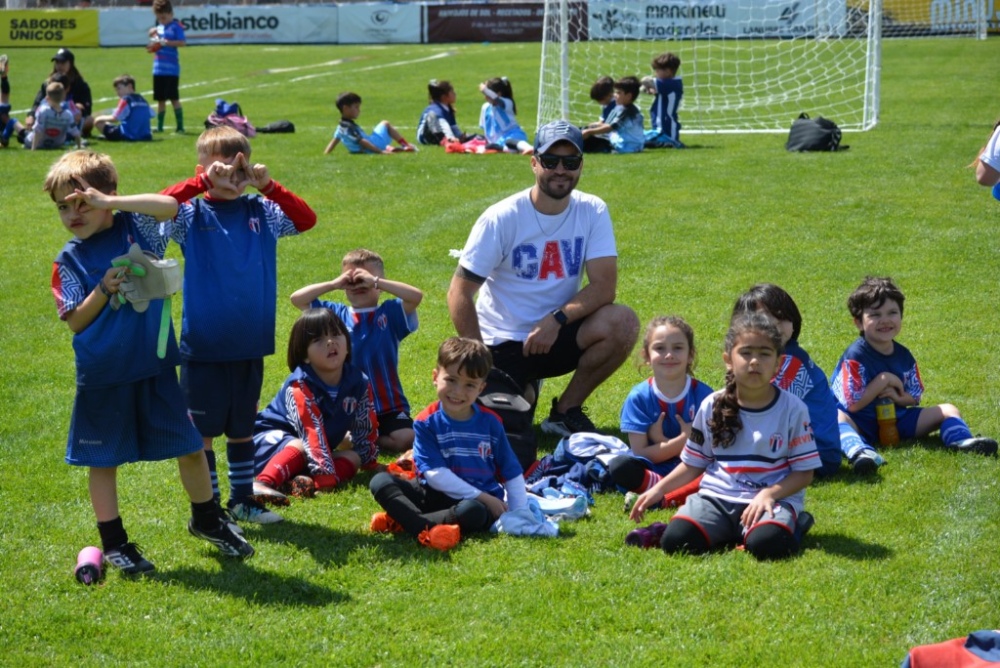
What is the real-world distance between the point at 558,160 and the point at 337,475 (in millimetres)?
2059

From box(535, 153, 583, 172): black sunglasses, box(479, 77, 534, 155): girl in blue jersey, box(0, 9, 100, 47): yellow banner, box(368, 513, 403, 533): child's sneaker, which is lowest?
box(368, 513, 403, 533): child's sneaker

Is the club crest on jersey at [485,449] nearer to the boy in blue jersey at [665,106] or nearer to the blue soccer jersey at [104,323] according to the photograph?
the blue soccer jersey at [104,323]

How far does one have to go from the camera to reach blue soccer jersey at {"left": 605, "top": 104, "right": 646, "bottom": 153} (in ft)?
54.3

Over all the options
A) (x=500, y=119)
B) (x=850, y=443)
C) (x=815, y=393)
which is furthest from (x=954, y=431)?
(x=500, y=119)

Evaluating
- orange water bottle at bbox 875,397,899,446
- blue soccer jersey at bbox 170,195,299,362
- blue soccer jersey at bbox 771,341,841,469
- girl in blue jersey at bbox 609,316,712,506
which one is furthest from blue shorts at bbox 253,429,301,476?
orange water bottle at bbox 875,397,899,446

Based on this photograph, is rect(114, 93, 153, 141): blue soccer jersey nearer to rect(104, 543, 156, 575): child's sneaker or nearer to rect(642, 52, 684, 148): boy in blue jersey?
rect(642, 52, 684, 148): boy in blue jersey

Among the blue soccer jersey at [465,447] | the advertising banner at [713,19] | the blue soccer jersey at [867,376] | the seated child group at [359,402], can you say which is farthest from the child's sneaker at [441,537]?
the advertising banner at [713,19]

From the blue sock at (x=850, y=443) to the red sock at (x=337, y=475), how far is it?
2490 mm

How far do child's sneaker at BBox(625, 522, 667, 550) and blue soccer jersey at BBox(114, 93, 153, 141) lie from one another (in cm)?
1579

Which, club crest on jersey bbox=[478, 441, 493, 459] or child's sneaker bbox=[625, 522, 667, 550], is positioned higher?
club crest on jersey bbox=[478, 441, 493, 459]

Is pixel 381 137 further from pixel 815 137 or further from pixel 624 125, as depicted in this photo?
pixel 815 137

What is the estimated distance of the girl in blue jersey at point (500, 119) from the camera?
56.7 ft

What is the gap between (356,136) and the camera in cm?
1728

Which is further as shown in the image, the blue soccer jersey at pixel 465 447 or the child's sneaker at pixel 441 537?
the blue soccer jersey at pixel 465 447
